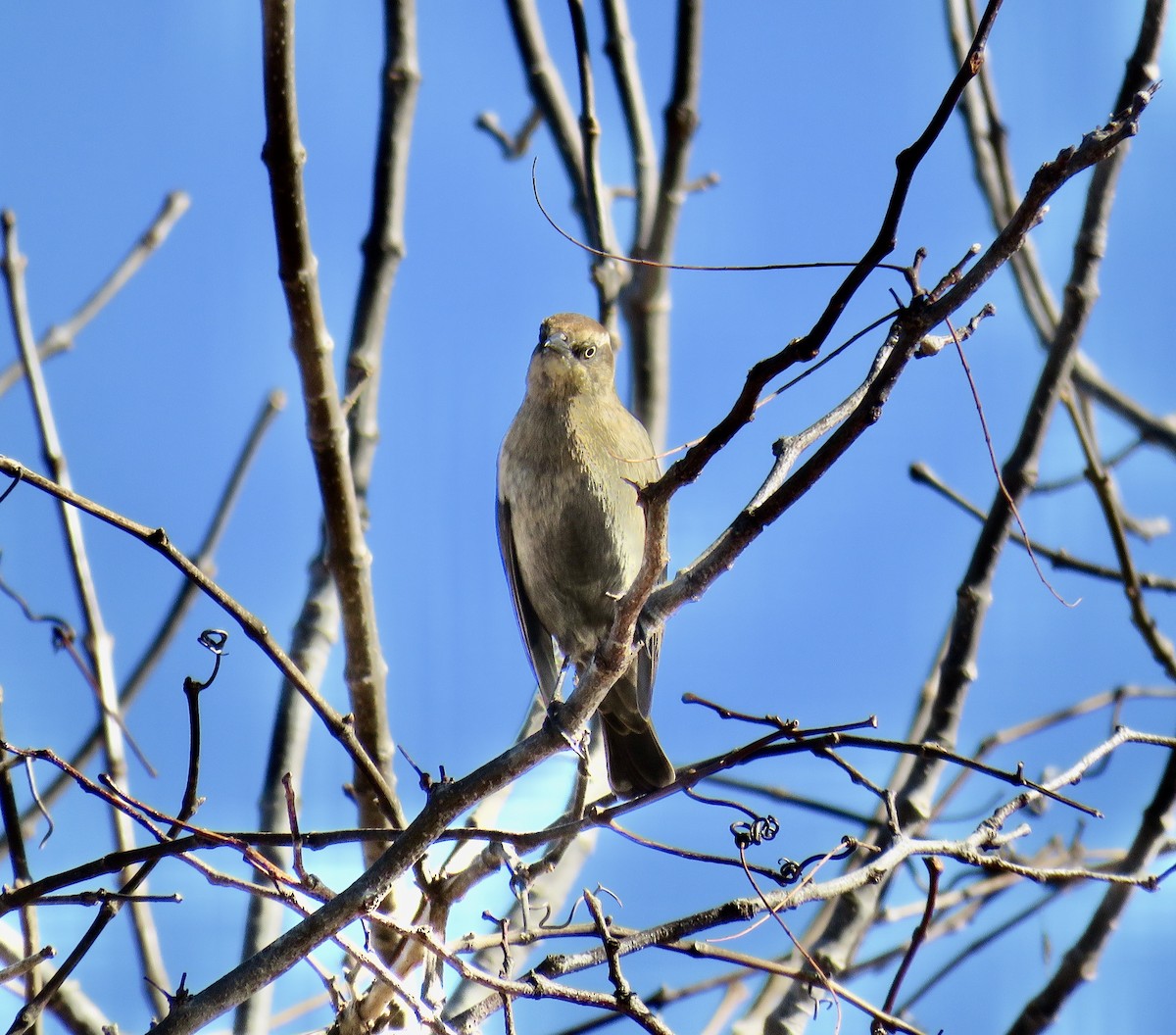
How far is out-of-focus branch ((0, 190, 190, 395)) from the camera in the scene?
475 cm

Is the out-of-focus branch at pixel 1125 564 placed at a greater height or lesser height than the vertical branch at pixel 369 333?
lesser

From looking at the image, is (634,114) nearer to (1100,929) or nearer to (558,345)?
(558,345)

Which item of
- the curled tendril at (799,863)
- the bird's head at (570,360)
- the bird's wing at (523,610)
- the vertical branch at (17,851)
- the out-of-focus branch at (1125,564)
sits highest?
the bird's head at (570,360)

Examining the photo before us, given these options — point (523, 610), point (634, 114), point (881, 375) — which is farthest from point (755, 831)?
point (634, 114)

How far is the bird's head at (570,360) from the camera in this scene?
5078mm

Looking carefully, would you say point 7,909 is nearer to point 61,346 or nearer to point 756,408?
point 756,408

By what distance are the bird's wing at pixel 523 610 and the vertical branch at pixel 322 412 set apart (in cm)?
127

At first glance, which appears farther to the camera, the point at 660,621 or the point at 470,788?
the point at 660,621

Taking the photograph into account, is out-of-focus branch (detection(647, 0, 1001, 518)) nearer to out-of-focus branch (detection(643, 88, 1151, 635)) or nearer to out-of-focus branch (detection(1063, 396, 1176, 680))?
out-of-focus branch (detection(643, 88, 1151, 635))

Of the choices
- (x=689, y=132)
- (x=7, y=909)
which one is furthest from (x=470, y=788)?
(x=689, y=132)

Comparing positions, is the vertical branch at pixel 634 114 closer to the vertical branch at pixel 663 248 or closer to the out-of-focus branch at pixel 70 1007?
the vertical branch at pixel 663 248

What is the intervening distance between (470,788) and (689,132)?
3.58 meters

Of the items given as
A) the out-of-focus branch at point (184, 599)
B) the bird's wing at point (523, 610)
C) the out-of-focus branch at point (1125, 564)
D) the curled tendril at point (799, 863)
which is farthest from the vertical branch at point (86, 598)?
the out-of-focus branch at point (1125, 564)

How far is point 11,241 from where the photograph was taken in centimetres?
421
